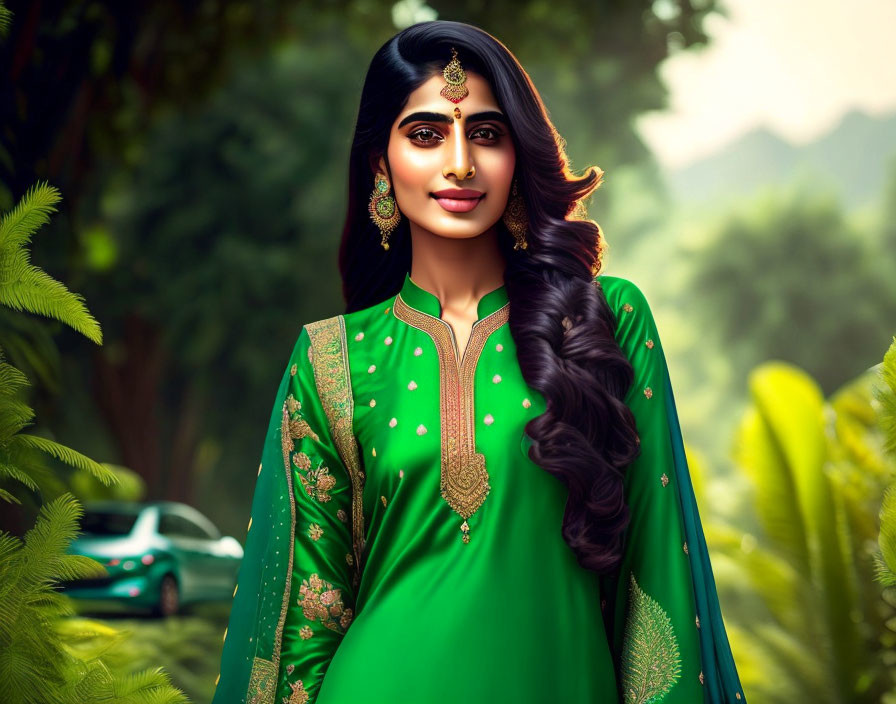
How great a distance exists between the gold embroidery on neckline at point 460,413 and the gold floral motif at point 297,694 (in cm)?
47

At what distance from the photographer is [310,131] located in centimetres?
1516

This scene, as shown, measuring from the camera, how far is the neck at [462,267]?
2691 millimetres

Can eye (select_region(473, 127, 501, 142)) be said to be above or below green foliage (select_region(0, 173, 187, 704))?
above

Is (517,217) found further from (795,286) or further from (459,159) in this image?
(795,286)

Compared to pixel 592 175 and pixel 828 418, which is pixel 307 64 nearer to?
pixel 828 418

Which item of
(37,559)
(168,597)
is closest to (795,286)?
(168,597)

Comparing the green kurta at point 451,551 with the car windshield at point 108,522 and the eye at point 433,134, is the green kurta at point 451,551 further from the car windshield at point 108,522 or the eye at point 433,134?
the car windshield at point 108,522

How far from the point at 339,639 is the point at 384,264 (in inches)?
35.2

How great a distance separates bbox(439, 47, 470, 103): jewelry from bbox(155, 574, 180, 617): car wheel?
8.58 meters

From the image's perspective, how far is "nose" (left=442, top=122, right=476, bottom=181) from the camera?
2.49 m

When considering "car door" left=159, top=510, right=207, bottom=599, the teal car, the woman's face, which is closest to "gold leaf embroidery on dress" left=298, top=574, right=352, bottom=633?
the woman's face

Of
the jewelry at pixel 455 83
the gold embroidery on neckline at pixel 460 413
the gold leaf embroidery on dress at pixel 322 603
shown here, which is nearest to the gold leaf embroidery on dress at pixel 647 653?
the gold embroidery on neckline at pixel 460 413

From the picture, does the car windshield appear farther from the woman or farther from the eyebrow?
the eyebrow

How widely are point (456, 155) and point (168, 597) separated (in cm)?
874
